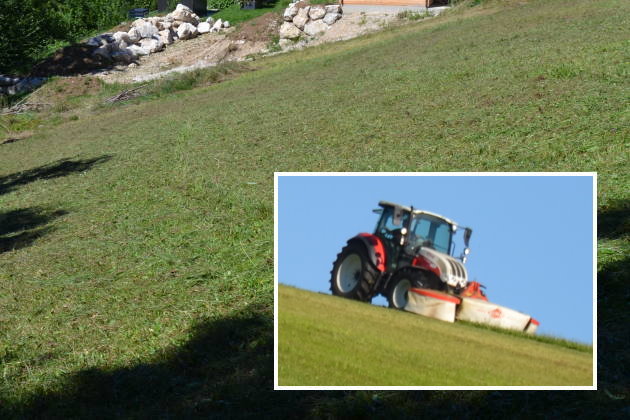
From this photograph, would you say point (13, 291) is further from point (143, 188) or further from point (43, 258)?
point (143, 188)

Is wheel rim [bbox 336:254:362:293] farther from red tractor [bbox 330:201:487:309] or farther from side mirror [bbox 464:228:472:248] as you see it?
side mirror [bbox 464:228:472:248]

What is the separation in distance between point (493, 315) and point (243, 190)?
923cm

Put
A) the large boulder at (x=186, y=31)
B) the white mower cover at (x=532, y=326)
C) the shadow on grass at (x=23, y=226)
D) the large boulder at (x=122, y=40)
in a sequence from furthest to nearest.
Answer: the large boulder at (x=186, y=31), the large boulder at (x=122, y=40), the shadow on grass at (x=23, y=226), the white mower cover at (x=532, y=326)

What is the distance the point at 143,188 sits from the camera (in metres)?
13.7

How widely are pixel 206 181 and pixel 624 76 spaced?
277 inches

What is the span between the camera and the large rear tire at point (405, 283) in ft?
10.3

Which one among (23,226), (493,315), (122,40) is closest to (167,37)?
(122,40)

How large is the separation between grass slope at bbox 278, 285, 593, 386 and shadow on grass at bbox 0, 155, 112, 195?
1443 cm

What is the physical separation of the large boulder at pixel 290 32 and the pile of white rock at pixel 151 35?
21.1 feet

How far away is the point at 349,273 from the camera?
125 inches

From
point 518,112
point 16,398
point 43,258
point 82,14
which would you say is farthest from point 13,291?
point 82,14

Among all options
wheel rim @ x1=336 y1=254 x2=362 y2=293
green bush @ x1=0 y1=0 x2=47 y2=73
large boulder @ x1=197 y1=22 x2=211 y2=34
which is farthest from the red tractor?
large boulder @ x1=197 y1=22 x2=211 y2=34

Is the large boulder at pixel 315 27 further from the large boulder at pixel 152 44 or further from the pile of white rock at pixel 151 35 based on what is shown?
the large boulder at pixel 152 44

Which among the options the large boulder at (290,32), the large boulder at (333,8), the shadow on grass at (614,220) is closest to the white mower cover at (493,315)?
the shadow on grass at (614,220)
